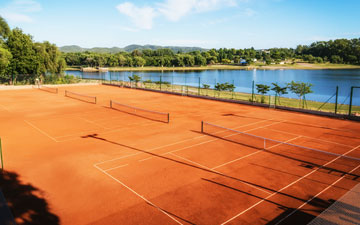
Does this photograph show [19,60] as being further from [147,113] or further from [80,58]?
[80,58]

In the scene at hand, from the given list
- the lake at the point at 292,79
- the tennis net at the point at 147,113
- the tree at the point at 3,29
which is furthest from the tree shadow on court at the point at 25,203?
the tree at the point at 3,29

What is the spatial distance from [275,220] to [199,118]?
14.9m

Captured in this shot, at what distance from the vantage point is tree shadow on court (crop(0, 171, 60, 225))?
25.8ft

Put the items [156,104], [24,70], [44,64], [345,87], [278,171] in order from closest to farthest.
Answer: [278,171] < [156,104] < [24,70] < [44,64] < [345,87]

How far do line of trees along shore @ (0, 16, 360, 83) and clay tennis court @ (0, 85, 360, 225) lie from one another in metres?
33.8

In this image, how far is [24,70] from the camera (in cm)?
5056

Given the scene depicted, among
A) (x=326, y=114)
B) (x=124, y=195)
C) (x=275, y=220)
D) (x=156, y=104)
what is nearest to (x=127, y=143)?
(x=124, y=195)

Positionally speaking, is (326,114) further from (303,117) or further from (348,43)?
(348,43)

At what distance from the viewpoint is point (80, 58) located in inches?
6501

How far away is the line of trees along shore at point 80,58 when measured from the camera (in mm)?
49406

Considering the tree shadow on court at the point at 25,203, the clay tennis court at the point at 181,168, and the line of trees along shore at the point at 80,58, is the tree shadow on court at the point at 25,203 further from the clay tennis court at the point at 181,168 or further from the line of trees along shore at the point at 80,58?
the line of trees along shore at the point at 80,58

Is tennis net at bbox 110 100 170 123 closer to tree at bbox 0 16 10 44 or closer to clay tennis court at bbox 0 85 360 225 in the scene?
clay tennis court at bbox 0 85 360 225

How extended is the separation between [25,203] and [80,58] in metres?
170

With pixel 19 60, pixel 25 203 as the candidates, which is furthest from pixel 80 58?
pixel 25 203
